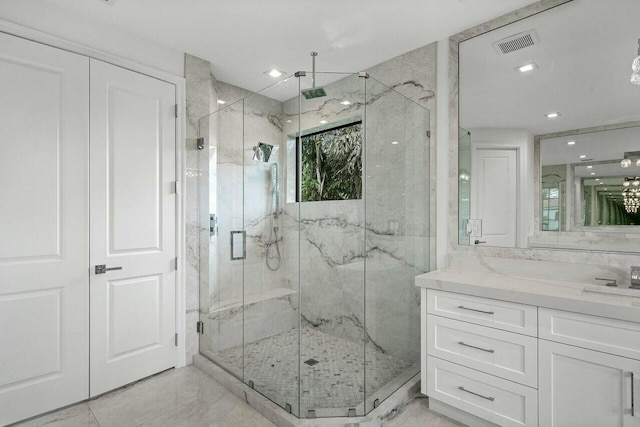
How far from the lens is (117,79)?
2.36 meters

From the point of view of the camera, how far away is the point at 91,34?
7.38 feet

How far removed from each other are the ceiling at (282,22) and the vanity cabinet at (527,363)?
1.82 m

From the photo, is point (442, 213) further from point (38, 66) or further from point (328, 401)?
point (38, 66)

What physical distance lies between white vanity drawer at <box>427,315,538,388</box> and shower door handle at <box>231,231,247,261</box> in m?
1.36

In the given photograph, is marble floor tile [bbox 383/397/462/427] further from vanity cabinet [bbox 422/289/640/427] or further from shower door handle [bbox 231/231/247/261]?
shower door handle [bbox 231/231/247/261]

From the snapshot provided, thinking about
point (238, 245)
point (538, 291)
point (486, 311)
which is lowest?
point (486, 311)

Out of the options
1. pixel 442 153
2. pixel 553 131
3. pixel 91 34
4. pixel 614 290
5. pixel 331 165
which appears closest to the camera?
pixel 614 290

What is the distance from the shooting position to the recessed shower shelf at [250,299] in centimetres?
225

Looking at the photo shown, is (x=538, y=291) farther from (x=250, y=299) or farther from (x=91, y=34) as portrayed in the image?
(x=91, y=34)

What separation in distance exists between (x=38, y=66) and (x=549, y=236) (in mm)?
3343

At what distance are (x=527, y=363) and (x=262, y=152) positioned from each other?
194 cm

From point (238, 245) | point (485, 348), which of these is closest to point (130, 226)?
point (238, 245)

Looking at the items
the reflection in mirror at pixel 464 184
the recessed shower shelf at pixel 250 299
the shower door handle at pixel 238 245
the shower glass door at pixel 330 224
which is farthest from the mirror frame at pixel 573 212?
the shower door handle at pixel 238 245

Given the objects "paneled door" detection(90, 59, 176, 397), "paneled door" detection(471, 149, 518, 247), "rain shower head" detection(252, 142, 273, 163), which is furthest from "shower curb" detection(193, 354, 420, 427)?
"rain shower head" detection(252, 142, 273, 163)
